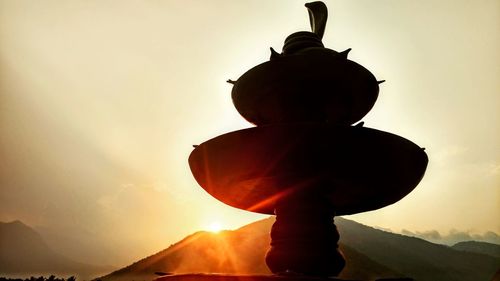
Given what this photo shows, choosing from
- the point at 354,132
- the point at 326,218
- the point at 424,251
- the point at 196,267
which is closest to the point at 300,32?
the point at 354,132

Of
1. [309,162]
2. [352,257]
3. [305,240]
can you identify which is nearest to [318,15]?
[309,162]

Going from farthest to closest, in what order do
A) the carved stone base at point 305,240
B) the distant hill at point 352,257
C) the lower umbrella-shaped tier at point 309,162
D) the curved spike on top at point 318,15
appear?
the distant hill at point 352,257, the curved spike on top at point 318,15, the carved stone base at point 305,240, the lower umbrella-shaped tier at point 309,162

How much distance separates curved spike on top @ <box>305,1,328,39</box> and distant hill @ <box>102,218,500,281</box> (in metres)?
66.0

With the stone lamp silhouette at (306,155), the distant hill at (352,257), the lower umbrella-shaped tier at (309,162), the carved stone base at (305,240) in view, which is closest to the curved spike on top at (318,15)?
the stone lamp silhouette at (306,155)

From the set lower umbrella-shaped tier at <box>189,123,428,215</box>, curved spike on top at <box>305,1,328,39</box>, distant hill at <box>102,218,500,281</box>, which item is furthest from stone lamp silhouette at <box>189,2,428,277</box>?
distant hill at <box>102,218,500,281</box>

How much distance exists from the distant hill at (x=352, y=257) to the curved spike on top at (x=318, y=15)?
216 ft

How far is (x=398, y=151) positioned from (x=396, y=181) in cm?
71

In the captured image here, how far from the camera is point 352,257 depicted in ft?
348

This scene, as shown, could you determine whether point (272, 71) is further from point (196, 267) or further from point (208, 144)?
point (196, 267)

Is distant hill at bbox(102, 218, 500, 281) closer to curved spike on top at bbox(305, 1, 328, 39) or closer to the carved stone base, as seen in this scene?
curved spike on top at bbox(305, 1, 328, 39)

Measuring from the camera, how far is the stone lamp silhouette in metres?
3.38

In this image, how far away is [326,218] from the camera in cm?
401

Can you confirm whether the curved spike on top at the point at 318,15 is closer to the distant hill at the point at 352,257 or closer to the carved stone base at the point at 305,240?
the carved stone base at the point at 305,240

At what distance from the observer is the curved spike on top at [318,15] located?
527 centimetres
